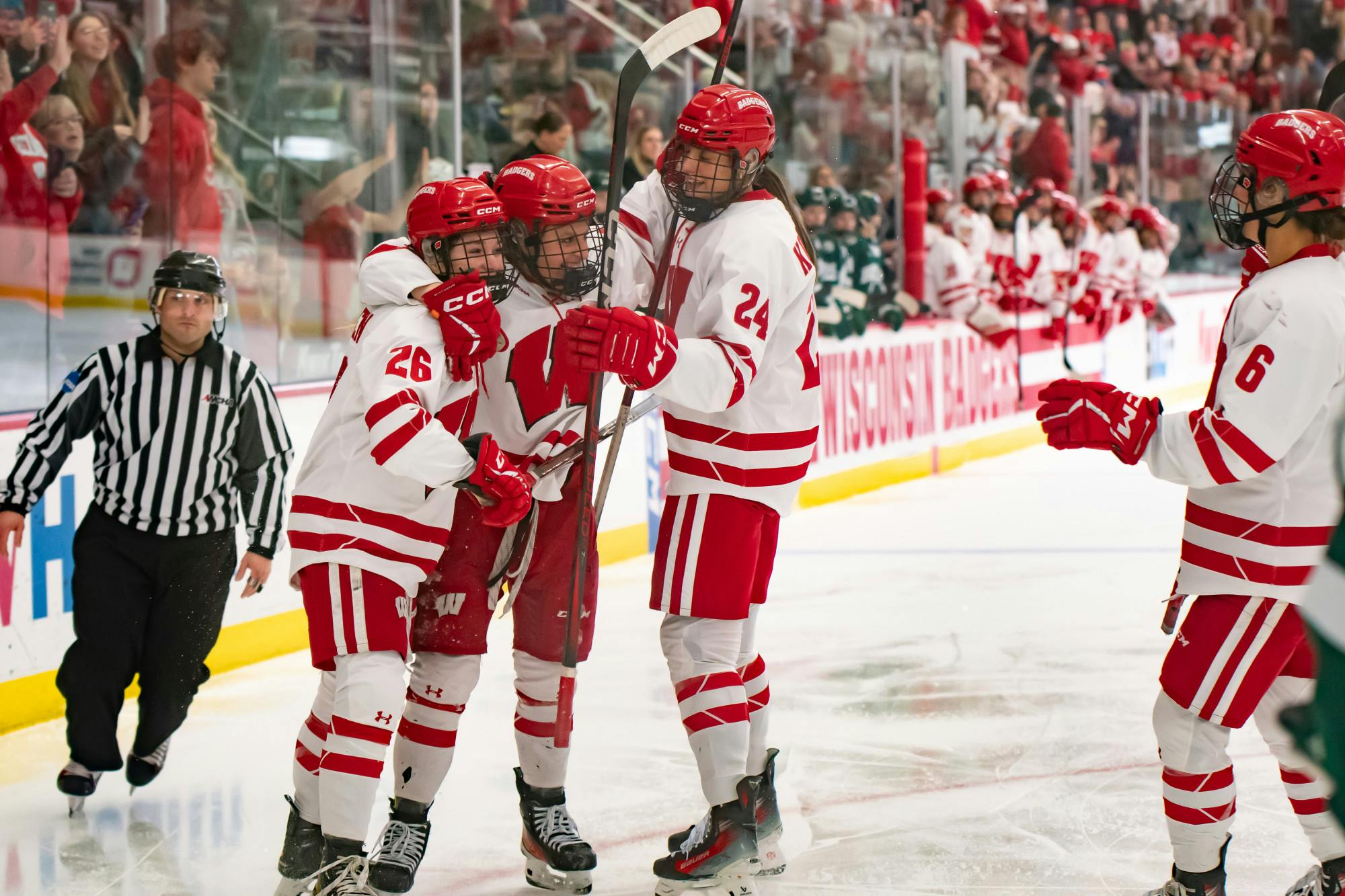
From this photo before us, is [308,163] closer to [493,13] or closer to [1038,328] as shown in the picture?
[493,13]

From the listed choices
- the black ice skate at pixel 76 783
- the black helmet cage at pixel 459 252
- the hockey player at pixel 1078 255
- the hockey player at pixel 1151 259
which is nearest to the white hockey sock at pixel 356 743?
the black helmet cage at pixel 459 252

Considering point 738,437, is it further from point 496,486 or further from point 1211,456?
point 1211,456

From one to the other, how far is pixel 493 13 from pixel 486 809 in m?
4.40

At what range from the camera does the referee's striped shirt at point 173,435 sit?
11.1ft

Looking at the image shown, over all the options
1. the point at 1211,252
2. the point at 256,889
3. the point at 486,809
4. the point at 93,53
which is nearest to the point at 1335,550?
the point at 256,889

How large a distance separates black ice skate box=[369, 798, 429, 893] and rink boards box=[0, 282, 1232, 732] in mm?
1674

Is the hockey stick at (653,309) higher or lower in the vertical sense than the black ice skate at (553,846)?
higher

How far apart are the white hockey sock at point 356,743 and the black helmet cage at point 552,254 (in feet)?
2.46

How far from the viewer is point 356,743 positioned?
2420 millimetres

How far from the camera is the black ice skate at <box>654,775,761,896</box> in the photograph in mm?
2709

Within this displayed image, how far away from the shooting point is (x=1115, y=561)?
6.14 meters

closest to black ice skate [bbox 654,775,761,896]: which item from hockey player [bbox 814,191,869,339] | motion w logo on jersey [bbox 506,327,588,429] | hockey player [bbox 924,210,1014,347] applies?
motion w logo on jersey [bbox 506,327,588,429]

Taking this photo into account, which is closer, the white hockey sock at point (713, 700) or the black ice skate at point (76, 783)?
the white hockey sock at point (713, 700)

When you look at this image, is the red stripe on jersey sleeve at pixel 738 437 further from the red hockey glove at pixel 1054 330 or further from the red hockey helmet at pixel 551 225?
the red hockey glove at pixel 1054 330
